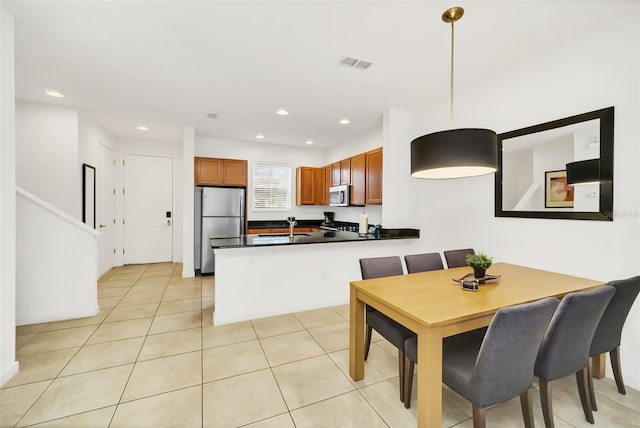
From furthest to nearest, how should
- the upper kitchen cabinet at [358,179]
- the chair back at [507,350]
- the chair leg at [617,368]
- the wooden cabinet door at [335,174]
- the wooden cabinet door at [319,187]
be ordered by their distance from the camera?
the wooden cabinet door at [319,187], the wooden cabinet door at [335,174], the upper kitchen cabinet at [358,179], the chair leg at [617,368], the chair back at [507,350]

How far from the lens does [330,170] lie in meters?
5.94

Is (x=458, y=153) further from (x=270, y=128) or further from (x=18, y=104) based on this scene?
(x=18, y=104)

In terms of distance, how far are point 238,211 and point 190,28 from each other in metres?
3.65

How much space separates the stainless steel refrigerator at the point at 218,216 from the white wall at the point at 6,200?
3.04m

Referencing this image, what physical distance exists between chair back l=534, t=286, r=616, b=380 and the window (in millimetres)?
5365

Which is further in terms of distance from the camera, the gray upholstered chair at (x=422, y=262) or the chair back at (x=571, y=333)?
the gray upholstered chair at (x=422, y=262)

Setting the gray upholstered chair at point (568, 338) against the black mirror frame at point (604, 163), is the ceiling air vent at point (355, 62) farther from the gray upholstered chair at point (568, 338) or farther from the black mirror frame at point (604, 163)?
the gray upholstered chair at point (568, 338)

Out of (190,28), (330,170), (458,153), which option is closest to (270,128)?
(330,170)

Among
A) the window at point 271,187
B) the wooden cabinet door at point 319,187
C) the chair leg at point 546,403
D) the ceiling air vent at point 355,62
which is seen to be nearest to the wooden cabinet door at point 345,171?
the wooden cabinet door at point 319,187

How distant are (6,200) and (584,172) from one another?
4.60 m

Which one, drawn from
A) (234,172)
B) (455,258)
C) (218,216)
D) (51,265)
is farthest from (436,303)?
(234,172)

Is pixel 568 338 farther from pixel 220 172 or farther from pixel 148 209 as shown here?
pixel 148 209

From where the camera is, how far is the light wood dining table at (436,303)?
144cm

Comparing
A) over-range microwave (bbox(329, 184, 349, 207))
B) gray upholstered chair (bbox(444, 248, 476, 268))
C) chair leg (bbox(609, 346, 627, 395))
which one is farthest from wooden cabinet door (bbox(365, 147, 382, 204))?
chair leg (bbox(609, 346, 627, 395))
